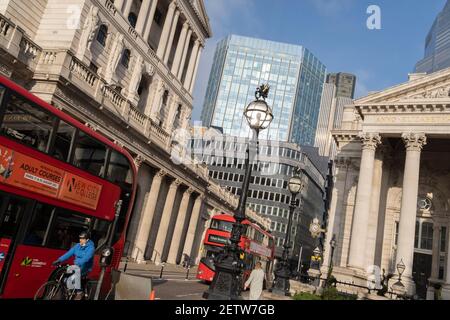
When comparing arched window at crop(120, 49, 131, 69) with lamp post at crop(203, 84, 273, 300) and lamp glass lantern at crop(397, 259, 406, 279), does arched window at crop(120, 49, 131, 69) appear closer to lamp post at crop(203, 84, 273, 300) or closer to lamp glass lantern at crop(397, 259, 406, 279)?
lamp post at crop(203, 84, 273, 300)

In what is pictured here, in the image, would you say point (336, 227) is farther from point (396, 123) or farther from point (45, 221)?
point (45, 221)

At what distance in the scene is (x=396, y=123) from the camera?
30.6 meters

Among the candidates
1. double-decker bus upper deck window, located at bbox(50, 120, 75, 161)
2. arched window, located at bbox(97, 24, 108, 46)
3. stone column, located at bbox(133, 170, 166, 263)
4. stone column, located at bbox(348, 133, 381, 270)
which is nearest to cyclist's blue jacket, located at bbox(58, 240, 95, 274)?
double-decker bus upper deck window, located at bbox(50, 120, 75, 161)

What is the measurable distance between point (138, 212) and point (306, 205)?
262 feet

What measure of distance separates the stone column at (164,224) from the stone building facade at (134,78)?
0.09 meters

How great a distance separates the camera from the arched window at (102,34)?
90.3ft

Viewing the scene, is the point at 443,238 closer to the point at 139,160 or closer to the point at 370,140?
the point at 370,140

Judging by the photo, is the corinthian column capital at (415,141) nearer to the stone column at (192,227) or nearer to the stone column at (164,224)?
the stone column at (164,224)

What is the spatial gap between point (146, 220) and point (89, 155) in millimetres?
19885

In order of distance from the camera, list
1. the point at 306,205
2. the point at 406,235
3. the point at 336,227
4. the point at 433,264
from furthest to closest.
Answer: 1. the point at 306,205
2. the point at 336,227
3. the point at 433,264
4. the point at 406,235

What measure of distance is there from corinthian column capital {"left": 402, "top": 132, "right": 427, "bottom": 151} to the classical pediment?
8.26 feet

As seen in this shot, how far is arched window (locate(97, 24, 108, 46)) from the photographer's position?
2753 centimetres

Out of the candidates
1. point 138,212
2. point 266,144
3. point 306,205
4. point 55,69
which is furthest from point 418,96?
point 306,205
